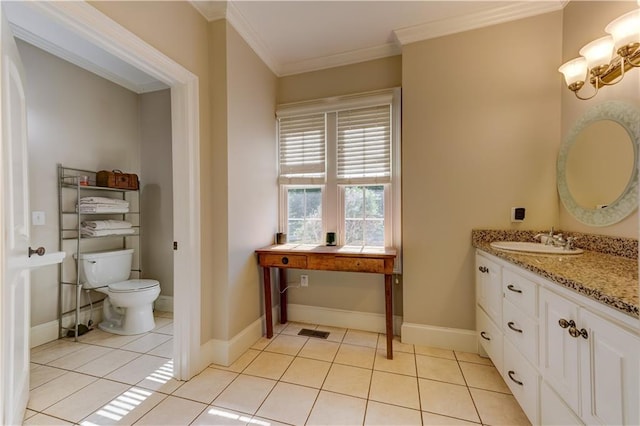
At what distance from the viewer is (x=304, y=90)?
104 inches

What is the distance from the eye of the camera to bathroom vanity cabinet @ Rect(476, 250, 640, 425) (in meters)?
0.75

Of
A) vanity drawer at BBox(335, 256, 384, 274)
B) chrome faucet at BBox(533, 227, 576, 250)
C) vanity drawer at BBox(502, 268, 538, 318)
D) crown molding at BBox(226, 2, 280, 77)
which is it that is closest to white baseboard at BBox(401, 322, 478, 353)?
vanity drawer at BBox(335, 256, 384, 274)

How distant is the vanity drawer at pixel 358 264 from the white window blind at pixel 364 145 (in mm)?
816

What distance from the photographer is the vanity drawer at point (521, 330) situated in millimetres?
1202

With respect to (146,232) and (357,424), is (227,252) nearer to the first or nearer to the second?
(357,424)

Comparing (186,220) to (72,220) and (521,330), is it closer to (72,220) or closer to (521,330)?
(72,220)

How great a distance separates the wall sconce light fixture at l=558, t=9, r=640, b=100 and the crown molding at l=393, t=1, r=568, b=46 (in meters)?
0.64

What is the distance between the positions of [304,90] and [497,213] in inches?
82.1

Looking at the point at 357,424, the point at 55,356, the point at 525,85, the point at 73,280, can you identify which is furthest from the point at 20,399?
the point at 525,85

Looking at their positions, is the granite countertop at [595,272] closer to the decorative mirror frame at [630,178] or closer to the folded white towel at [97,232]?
the decorative mirror frame at [630,178]

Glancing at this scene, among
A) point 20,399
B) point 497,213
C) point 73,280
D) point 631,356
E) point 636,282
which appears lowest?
point 20,399

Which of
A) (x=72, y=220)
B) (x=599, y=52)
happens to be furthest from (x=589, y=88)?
(x=72, y=220)

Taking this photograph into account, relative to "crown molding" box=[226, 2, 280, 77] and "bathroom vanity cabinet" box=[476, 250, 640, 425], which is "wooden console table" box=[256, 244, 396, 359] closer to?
"bathroom vanity cabinet" box=[476, 250, 640, 425]

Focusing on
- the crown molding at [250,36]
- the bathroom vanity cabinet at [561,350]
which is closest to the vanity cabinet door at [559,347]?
the bathroom vanity cabinet at [561,350]
